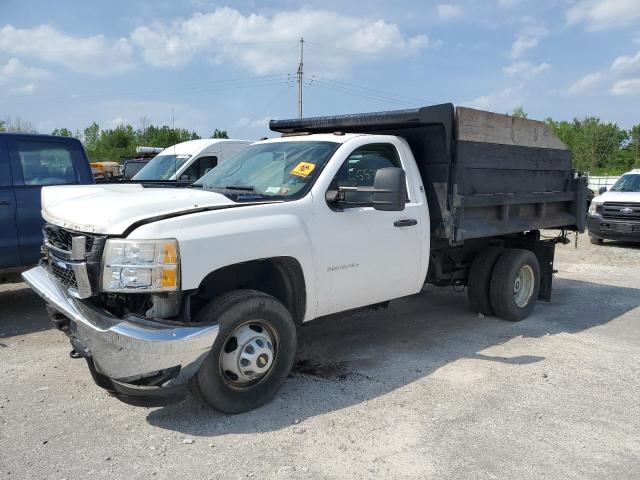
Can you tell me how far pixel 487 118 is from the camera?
19.0ft

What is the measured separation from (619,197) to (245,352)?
12.8 metres

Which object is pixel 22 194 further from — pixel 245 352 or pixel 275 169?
pixel 245 352

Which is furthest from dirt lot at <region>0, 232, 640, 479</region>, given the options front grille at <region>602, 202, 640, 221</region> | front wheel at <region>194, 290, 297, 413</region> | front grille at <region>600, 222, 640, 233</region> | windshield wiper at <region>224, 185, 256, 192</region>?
front grille at <region>602, 202, 640, 221</region>

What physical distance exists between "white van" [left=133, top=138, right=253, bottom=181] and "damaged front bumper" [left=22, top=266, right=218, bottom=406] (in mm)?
7955

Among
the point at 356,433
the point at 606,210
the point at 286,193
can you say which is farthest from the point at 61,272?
the point at 606,210

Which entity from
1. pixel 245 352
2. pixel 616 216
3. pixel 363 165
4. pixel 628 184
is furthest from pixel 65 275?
pixel 628 184

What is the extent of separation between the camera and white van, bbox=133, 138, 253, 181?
1153 cm

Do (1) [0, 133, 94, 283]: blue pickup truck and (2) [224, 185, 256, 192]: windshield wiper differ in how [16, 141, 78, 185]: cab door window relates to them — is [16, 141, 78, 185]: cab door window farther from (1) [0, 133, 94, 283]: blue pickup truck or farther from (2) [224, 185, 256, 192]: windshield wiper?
(2) [224, 185, 256, 192]: windshield wiper

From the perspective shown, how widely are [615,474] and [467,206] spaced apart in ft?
9.18

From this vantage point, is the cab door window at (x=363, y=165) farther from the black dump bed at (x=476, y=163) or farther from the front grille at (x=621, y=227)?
the front grille at (x=621, y=227)

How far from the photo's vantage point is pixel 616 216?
13602mm

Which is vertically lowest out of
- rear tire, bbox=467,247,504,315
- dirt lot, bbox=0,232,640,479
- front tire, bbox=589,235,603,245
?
dirt lot, bbox=0,232,640,479

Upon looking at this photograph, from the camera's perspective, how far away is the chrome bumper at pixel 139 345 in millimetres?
3381

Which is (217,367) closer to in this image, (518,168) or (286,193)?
(286,193)
